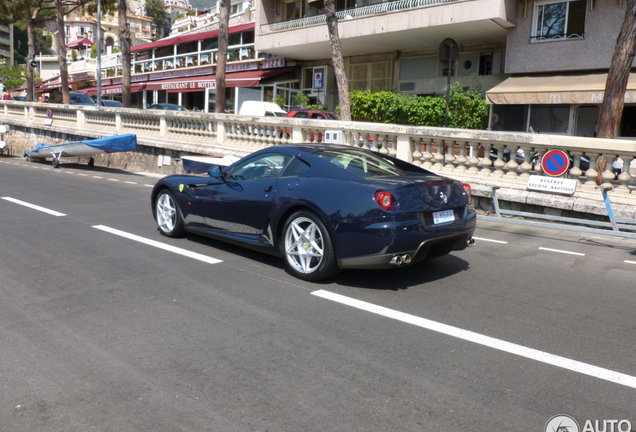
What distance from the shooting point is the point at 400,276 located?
6.07 meters

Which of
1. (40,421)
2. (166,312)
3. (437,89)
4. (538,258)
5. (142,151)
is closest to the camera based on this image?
(40,421)

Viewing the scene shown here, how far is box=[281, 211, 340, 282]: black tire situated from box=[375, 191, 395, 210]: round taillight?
0.62m

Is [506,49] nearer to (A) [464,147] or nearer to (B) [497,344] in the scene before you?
(A) [464,147]

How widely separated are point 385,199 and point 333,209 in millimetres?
522

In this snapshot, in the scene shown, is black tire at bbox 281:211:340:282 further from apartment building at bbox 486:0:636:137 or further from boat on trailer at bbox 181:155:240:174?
apartment building at bbox 486:0:636:137

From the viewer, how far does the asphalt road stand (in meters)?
3.26

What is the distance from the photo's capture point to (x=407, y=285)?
5746mm

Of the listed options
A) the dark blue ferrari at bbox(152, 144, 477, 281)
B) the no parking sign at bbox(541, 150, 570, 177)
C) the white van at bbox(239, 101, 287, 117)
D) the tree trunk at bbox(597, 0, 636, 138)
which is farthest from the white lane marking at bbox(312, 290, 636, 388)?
the white van at bbox(239, 101, 287, 117)

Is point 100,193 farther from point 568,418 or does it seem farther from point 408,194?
point 568,418

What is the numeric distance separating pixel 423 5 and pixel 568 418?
22.3 metres

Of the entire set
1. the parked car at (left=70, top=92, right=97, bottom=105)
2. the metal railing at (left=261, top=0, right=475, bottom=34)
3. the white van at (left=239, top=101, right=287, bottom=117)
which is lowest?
the white van at (left=239, top=101, right=287, bottom=117)

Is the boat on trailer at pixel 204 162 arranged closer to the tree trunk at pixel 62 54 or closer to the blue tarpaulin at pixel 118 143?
the blue tarpaulin at pixel 118 143

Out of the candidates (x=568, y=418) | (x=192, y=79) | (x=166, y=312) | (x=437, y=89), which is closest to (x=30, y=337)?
(x=166, y=312)

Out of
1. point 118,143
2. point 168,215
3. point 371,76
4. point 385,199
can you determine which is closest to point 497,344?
point 385,199
